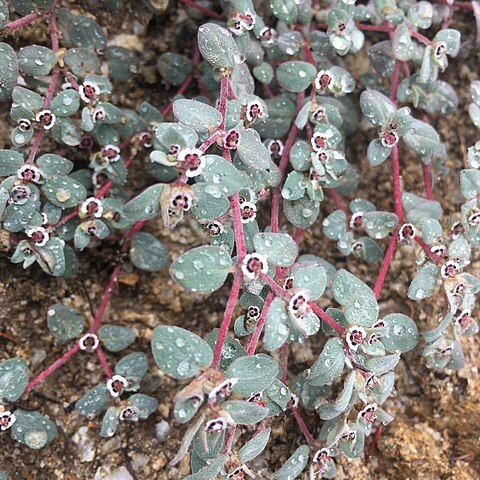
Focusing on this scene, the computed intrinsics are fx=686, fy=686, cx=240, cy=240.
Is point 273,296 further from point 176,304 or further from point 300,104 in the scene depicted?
point 300,104

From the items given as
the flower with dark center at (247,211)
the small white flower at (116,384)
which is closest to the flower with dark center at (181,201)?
the flower with dark center at (247,211)

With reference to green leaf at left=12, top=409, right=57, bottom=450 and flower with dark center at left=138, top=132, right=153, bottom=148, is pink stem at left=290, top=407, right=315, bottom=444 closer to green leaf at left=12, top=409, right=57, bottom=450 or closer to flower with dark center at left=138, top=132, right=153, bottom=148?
green leaf at left=12, top=409, right=57, bottom=450

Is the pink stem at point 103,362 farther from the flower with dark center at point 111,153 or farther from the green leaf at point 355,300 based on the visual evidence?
the green leaf at point 355,300

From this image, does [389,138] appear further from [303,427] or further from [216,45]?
[303,427]

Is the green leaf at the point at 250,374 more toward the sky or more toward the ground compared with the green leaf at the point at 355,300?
more toward the ground

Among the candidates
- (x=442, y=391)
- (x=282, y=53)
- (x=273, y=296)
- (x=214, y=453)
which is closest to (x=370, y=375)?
(x=273, y=296)

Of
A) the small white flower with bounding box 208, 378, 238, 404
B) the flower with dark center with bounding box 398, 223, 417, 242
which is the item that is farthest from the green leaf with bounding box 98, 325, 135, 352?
the flower with dark center with bounding box 398, 223, 417, 242
